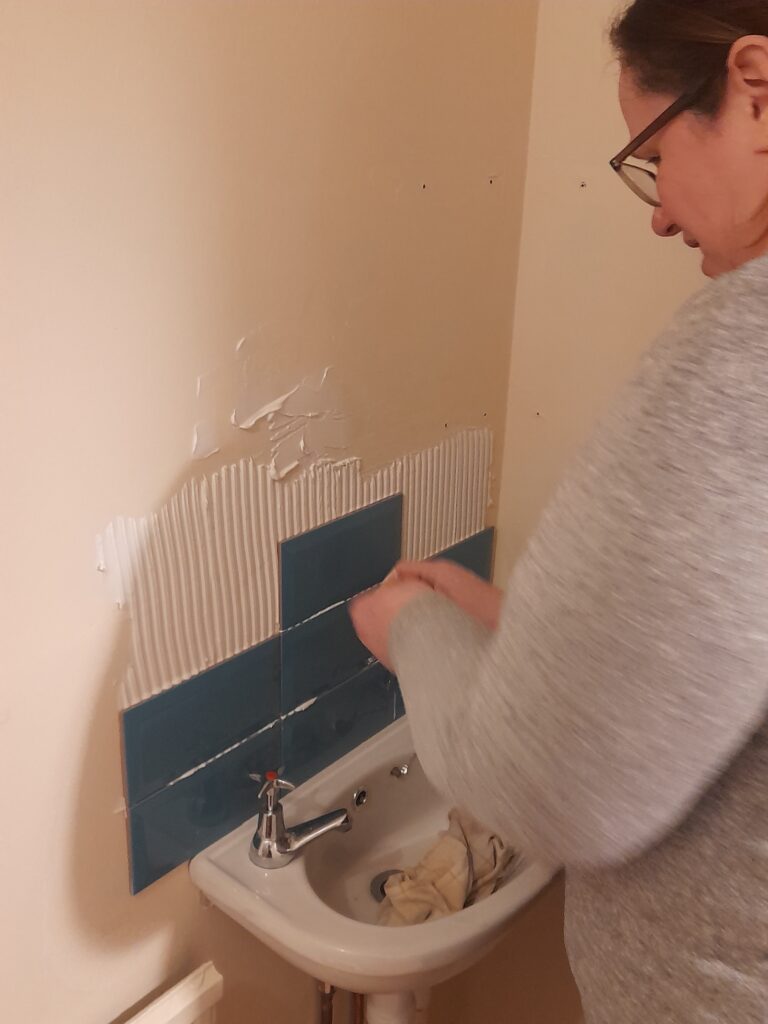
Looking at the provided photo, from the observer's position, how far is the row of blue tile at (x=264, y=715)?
92cm

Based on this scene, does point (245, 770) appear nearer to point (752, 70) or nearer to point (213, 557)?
point (213, 557)

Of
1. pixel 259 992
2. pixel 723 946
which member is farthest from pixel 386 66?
pixel 259 992

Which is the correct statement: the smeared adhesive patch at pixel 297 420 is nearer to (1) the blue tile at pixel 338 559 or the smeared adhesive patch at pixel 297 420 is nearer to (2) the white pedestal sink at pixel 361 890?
(1) the blue tile at pixel 338 559

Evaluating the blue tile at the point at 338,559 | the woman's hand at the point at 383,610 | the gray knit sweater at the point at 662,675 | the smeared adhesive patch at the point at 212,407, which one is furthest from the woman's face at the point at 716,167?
the blue tile at the point at 338,559

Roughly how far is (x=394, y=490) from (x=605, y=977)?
25.2 inches

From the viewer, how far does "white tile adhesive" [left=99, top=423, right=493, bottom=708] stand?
85cm

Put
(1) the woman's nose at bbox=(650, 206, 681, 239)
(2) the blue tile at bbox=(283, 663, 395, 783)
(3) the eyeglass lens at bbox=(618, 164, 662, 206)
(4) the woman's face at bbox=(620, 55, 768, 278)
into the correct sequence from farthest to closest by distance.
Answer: (2) the blue tile at bbox=(283, 663, 395, 783) → (3) the eyeglass lens at bbox=(618, 164, 662, 206) → (1) the woman's nose at bbox=(650, 206, 681, 239) → (4) the woman's face at bbox=(620, 55, 768, 278)

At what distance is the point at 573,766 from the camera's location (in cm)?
50

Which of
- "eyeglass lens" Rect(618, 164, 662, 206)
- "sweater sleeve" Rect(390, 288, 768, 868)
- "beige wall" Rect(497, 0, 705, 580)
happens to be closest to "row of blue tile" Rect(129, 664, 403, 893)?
"beige wall" Rect(497, 0, 705, 580)

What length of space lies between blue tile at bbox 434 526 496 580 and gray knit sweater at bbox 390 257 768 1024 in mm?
698

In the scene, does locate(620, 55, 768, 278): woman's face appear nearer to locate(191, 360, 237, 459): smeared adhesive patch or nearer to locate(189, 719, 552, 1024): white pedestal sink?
locate(191, 360, 237, 459): smeared adhesive patch

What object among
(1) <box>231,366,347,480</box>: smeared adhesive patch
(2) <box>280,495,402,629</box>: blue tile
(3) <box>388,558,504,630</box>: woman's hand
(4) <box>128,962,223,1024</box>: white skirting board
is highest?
(1) <box>231,366,347,480</box>: smeared adhesive patch

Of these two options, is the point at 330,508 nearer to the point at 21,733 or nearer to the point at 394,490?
the point at 394,490

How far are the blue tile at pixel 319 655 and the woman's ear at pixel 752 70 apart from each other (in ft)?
2.39
